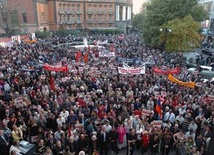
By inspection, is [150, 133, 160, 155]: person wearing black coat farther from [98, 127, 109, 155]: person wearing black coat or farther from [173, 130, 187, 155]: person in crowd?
[98, 127, 109, 155]: person wearing black coat

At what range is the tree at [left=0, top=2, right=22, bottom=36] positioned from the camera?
156 feet

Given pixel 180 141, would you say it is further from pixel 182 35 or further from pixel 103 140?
pixel 182 35

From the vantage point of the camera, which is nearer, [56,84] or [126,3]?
[56,84]

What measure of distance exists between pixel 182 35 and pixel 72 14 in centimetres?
4139

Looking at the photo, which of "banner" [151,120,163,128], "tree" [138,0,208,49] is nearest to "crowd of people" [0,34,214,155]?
"banner" [151,120,163,128]

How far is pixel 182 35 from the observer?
94.4ft

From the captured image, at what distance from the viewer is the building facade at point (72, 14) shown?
176 ft

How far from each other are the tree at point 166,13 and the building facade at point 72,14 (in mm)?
28604

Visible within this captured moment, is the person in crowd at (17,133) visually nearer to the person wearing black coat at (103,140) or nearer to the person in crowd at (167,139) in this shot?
the person wearing black coat at (103,140)

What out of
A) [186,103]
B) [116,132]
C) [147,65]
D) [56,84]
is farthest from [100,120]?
[147,65]

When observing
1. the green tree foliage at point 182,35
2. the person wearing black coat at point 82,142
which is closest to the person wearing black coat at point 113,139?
the person wearing black coat at point 82,142

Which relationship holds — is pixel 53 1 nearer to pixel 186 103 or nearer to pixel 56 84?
pixel 56 84

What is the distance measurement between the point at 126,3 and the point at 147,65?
6178cm

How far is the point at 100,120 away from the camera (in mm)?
10445
